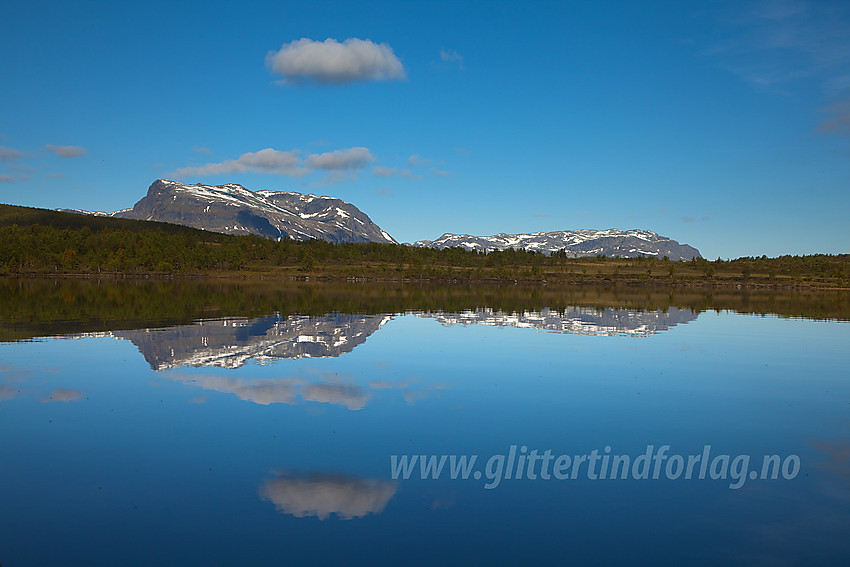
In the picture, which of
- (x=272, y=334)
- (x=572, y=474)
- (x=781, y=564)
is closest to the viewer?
(x=781, y=564)

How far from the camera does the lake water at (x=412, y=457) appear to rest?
431 inches

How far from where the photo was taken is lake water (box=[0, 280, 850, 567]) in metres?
10.9

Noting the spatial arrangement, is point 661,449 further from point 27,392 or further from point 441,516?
point 27,392

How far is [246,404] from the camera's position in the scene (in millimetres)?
20969

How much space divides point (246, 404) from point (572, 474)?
1210cm

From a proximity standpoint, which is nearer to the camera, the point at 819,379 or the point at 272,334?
the point at 819,379

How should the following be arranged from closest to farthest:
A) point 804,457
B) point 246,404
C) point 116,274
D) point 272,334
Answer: point 804,457 < point 246,404 < point 272,334 < point 116,274

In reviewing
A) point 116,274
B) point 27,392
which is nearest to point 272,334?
point 27,392

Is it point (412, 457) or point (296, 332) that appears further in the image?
point (296, 332)

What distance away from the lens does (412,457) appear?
15727mm

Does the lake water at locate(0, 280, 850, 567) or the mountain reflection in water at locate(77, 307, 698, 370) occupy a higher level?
the mountain reflection in water at locate(77, 307, 698, 370)

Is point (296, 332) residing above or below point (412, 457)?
above

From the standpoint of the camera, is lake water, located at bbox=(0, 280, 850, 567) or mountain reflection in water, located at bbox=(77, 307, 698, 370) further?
mountain reflection in water, located at bbox=(77, 307, 698, 370)

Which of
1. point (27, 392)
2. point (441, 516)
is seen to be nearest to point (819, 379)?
point (441, 516)
